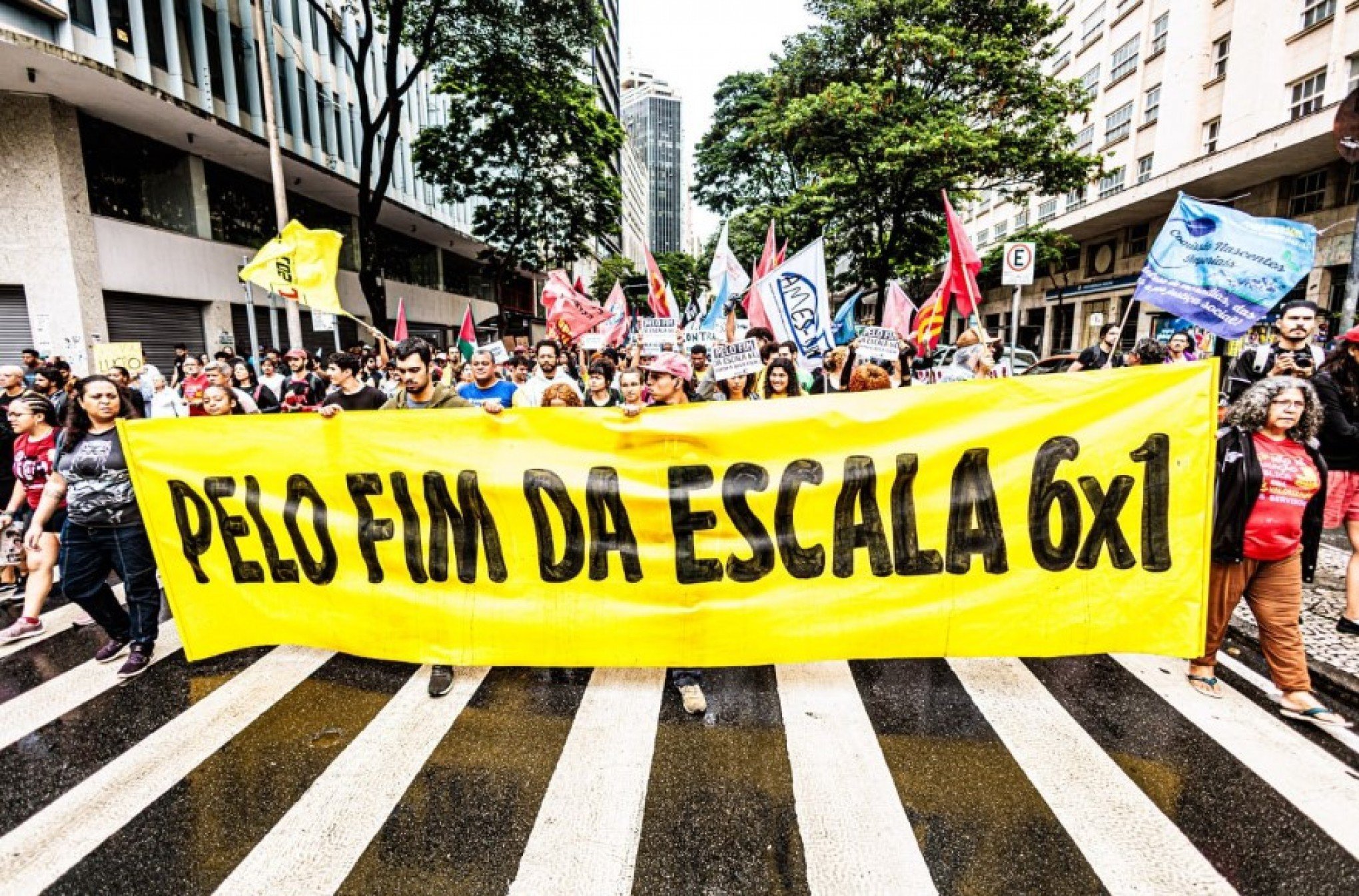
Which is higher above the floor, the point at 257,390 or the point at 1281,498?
the point at 257,390

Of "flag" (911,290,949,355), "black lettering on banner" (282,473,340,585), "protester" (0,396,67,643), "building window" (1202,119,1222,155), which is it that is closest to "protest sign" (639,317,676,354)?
"flag" (911,290,949,355)

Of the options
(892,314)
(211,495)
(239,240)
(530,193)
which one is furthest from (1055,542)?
(530,193)

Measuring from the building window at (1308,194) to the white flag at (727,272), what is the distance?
17534mm

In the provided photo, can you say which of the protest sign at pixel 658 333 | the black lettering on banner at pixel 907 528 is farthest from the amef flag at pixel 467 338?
the black lettering on banner at pixel 907 528

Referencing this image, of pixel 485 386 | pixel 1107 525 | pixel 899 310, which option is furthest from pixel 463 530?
pixel 899 310

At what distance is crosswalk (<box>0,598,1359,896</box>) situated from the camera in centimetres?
245

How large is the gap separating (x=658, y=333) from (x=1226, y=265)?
→ 247 inches

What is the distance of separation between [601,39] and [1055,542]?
19892mm

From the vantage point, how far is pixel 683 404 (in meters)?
3.89

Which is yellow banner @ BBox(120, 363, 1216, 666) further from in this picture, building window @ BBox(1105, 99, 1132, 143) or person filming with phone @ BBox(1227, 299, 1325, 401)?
building window @ BBox(1105, 99, 1132, 143)

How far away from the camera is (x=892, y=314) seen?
30.8ft

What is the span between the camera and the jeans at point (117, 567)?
4086mm

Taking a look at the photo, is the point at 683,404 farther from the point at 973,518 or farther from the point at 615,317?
the point at 615,317

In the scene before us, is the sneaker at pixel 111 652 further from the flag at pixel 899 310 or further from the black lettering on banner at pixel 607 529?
the flag at pixel 899 310
